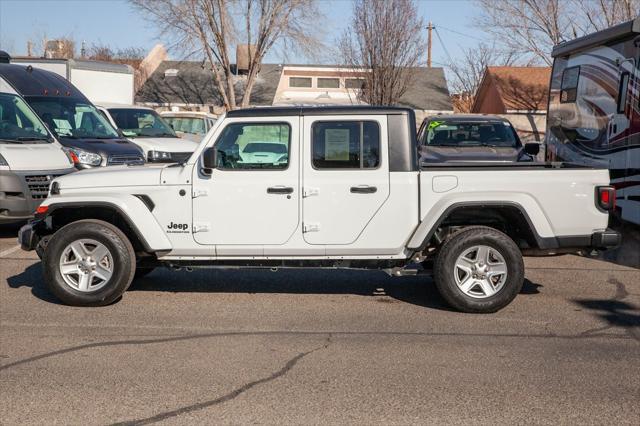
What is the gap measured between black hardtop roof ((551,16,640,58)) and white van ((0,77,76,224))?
8276 mm

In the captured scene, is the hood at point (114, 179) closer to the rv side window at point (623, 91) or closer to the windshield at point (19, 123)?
the windshield at point (19, 123)

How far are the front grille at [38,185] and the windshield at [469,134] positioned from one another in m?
6.32

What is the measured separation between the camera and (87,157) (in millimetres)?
12570

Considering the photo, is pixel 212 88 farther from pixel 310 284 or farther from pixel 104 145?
pixel 310 284

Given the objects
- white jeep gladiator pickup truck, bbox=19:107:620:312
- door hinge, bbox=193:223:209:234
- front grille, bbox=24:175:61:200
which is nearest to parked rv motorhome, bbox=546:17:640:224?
white jeep gladiator pickup truck, bbox=19:107:620:312

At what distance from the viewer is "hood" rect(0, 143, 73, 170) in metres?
11.0

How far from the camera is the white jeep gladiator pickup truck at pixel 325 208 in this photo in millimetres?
7203

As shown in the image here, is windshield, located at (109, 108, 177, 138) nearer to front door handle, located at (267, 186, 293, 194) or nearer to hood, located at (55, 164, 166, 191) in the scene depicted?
hood, located at (55, 164, 166, 191)

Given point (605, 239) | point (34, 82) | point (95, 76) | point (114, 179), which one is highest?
point (95, 76)

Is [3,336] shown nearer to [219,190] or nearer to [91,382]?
[91,382]

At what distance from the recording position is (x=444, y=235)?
24.7 ft

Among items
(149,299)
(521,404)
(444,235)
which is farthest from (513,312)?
(149,299)

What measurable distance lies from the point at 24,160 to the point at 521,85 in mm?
33319

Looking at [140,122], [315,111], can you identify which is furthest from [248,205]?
[140,122]
